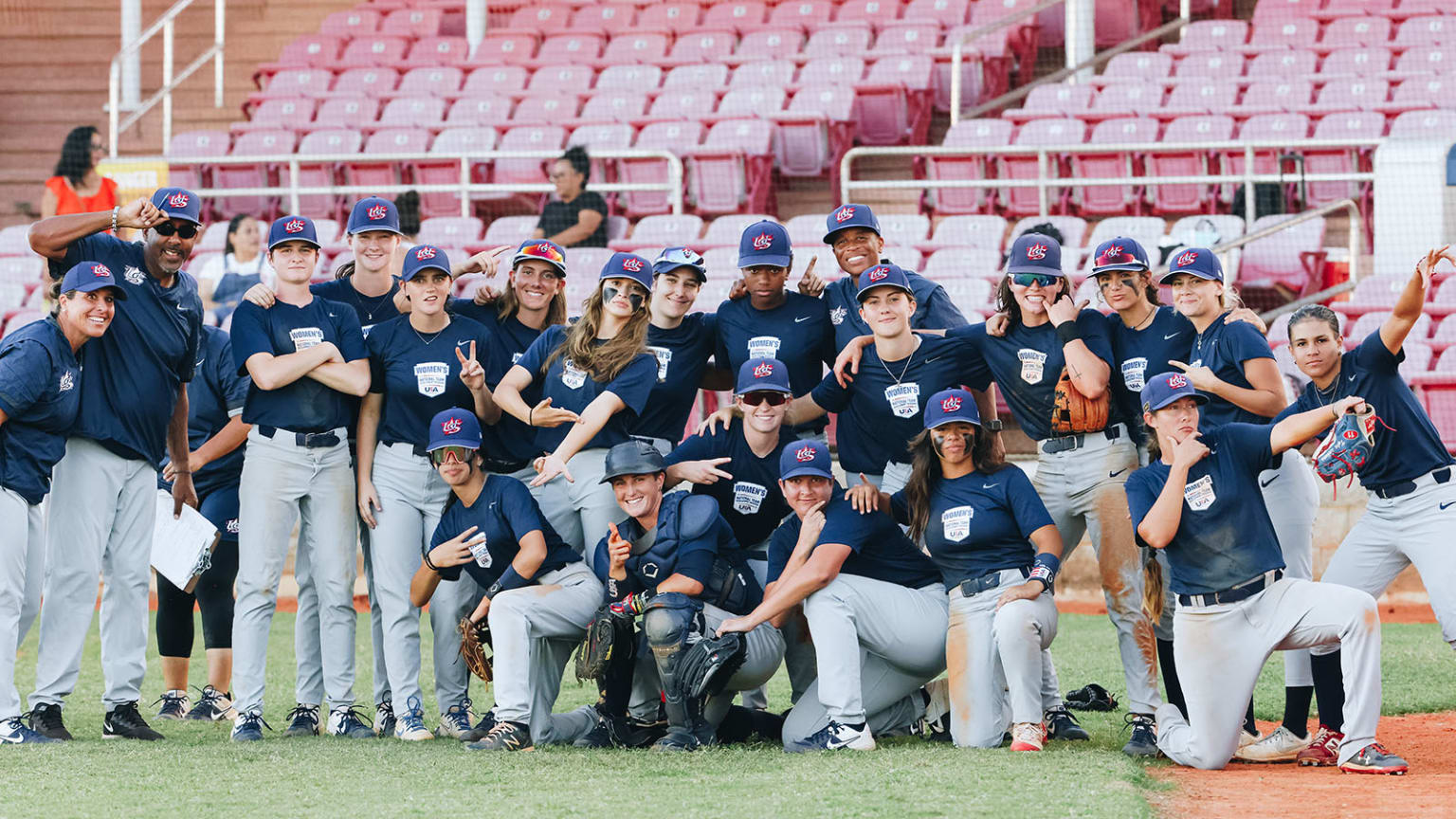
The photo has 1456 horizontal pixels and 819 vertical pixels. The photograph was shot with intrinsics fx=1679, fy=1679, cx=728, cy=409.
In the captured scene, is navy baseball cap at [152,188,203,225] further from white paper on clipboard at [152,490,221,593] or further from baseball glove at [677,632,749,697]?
baseball glove at [677,632,749,697]

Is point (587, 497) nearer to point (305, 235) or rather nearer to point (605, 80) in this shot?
point (305, 235)

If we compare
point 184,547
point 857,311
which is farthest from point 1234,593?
point 184,547

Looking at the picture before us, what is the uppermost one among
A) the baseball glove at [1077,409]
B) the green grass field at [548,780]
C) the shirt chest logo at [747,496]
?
the baseball glove at [1077,409]

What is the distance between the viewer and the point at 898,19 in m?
16.1

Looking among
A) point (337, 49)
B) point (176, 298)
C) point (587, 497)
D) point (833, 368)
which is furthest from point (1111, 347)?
point (337, 49)

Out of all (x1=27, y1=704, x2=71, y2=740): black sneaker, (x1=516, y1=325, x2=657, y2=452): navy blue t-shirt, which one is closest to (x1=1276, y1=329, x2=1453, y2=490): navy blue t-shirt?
(x1=516, y1=325, x2=657, y2=452): navy blue t-shirt

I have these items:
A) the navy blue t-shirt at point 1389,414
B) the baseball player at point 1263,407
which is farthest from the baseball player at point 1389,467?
the baseball player at point 1263,407

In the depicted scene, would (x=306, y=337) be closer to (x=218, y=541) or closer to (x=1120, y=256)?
(x=218, y=541)

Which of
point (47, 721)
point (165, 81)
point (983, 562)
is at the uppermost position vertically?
point (165, 81)

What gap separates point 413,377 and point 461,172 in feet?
25.1

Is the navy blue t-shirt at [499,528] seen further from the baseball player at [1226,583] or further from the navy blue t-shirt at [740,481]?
the baseball player at [1226,583]

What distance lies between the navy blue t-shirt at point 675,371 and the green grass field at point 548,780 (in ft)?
4.33

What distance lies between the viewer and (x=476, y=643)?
627cm

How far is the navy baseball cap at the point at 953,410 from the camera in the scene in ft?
19.4
